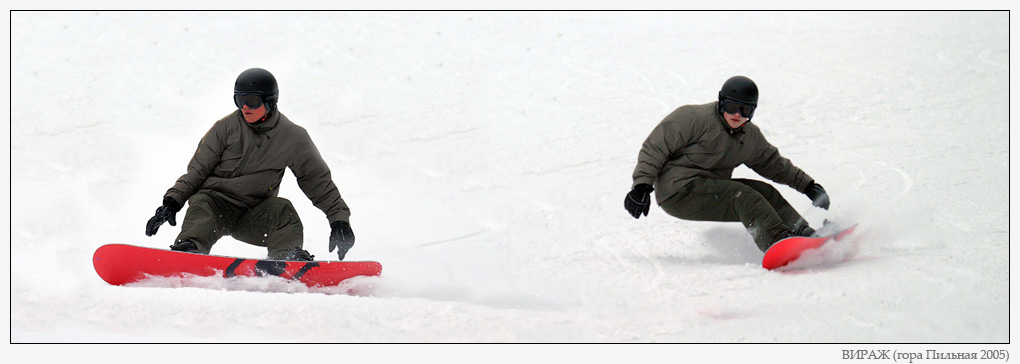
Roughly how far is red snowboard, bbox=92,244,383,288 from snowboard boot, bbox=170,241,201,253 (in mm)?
104

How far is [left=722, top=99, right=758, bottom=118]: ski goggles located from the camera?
4.70 metres

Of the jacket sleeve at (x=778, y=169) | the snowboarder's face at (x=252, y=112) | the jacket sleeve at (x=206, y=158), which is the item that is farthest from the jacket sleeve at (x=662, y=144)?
the jacket sleeve at (x=206, y=158)

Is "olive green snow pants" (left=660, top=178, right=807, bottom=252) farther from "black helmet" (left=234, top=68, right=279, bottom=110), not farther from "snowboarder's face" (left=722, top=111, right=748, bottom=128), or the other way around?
"black helmet" (left=234, top=68, right=279, bottom=110)

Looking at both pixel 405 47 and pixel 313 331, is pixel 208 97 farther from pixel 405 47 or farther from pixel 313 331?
pixel 313 331

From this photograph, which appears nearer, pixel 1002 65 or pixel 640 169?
pixel 640 169

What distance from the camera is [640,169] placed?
4719mm

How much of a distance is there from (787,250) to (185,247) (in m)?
3.05

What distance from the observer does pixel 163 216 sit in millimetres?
4324

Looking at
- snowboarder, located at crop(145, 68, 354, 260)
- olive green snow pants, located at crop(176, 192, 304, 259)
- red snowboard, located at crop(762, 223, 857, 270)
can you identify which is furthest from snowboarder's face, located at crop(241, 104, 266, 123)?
red snowboard, located at crop(762, 223, 857, 270)

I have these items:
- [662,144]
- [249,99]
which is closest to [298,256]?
[249,99]

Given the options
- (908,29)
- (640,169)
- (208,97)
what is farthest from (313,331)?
(908,29)

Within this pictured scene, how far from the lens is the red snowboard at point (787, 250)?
4.52m

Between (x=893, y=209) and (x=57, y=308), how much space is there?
16.1ft

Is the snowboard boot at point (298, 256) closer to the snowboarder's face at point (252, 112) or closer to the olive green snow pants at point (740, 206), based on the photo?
the snowboarder's face at point (252, 112)
